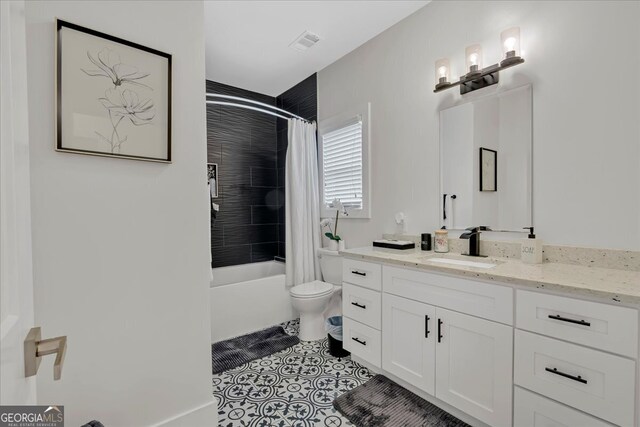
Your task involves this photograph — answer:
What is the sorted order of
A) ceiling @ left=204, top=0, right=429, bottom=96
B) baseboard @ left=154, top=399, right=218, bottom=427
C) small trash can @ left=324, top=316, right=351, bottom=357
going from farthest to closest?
small trash can @ left=324, top=316, right=351, bottom=357 < ceiling @ left=204, top=0, right=429, bottom=96 < baseboard @ left=154, top=399, right=218, bottom=427

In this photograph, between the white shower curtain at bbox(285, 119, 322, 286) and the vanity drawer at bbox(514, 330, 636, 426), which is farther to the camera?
the white shower curtain at bbox(285, 119, 322, 286)

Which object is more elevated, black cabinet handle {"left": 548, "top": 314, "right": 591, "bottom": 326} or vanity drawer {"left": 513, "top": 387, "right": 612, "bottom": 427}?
black cabinet handle {"left": 548, "top": 314, "right": 591, "bottom": 326}

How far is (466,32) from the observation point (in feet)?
6.64

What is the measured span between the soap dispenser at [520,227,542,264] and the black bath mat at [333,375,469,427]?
99 cm

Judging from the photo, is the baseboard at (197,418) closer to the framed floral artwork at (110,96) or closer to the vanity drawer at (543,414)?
the framed floral artwork at (110,96)

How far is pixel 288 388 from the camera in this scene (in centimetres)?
195

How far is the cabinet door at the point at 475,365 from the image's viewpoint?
139 centimetres

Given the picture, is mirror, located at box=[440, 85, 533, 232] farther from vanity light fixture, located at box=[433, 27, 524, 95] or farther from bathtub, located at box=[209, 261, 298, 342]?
bathtub, located at box=[209, 261, 298, 342]

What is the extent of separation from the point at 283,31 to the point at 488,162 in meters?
1.97

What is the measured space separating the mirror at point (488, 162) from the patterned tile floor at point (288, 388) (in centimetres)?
139

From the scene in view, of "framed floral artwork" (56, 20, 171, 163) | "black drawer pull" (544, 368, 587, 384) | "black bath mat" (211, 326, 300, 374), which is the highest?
"framed floral artwork" (56, 20, 171, 163)

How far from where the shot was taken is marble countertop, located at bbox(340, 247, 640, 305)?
1124 mm

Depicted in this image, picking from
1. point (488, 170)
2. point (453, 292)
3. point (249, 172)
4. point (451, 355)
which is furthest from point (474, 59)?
point (249, 172)

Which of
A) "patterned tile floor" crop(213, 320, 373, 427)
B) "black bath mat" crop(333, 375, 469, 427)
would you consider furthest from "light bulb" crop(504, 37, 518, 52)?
"patterned tile floor" crop(213, 320, 373, 427)
